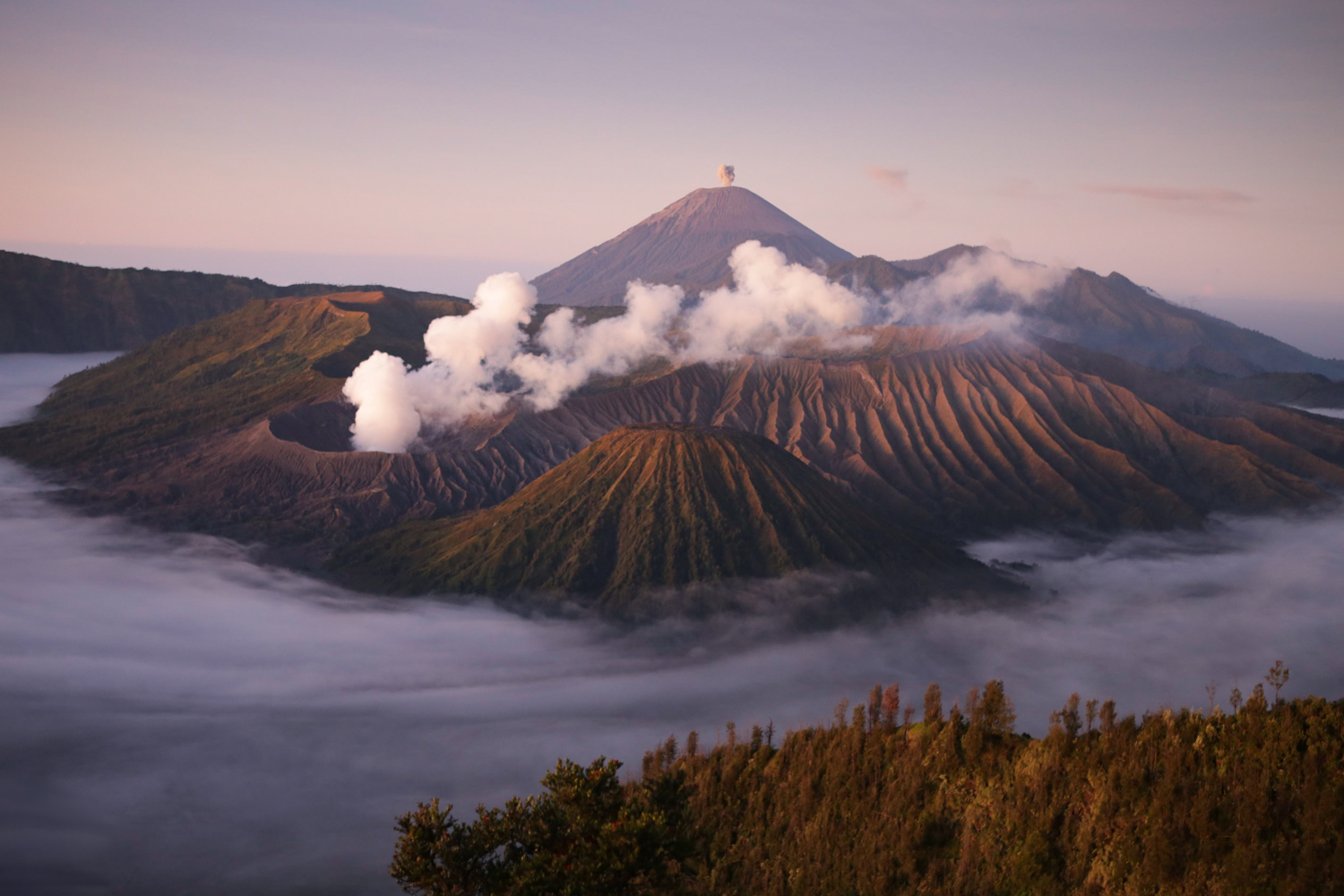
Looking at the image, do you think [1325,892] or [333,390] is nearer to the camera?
[1325,892]

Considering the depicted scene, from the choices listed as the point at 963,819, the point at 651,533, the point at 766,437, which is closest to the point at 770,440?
the point at 766,437

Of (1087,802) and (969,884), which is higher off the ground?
(1087,802)

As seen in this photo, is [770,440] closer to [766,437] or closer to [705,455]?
[766,437]

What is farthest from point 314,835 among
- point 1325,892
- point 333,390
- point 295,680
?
point 333,390

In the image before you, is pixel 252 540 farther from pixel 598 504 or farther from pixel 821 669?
pixel 821 669

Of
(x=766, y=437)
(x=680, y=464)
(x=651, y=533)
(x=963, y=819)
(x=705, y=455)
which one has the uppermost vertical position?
(x=766, y=437)

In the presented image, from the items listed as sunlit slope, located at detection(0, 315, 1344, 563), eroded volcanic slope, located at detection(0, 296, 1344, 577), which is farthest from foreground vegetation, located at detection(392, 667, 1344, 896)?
sunlit slope, located at detection(0, 315, 1344, 563)

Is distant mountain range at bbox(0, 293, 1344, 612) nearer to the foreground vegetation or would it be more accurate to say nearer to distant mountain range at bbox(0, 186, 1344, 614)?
distant mountain range at bbox(0, 186, 1344, 614)
